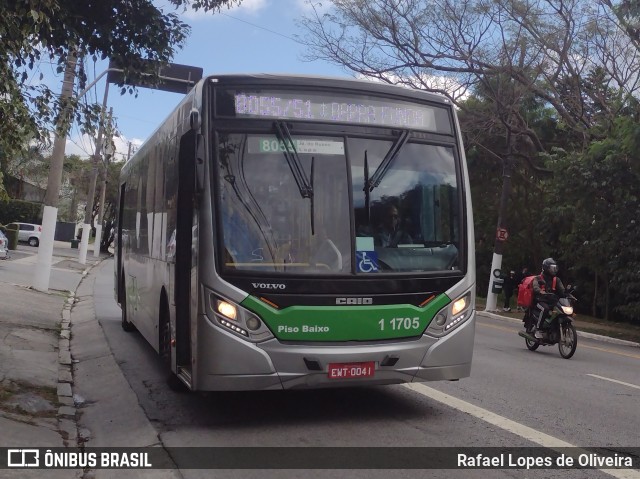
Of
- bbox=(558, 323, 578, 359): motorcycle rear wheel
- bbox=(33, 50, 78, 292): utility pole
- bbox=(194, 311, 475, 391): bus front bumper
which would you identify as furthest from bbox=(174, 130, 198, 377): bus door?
bbox=(33, 50, 78, 292): utility pole

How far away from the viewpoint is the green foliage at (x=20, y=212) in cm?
5375

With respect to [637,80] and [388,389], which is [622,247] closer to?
[637,80]

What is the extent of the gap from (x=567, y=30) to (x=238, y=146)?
19.6m

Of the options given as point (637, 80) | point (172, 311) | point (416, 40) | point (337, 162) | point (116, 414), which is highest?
point (416, 40)

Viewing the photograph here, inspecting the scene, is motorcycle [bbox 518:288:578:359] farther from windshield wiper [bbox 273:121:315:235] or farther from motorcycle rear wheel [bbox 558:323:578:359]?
windshield wiper [bbox 273:121:315:235]

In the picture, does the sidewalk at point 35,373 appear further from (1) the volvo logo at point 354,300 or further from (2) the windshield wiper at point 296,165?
(2) the windshield wiper at point 296,165

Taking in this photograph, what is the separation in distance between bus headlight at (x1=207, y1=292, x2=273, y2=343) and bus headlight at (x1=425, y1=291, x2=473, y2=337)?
5.18 ft

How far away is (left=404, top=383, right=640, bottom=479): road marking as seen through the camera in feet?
17.9

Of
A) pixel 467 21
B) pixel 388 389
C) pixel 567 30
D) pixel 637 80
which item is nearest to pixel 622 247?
pixel 637 80

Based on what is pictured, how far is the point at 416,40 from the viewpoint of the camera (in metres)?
24.9

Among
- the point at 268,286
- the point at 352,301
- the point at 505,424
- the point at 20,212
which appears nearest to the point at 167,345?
the point at 268,286

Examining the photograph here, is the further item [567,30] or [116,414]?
[567,30]

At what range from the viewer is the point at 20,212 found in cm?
5462

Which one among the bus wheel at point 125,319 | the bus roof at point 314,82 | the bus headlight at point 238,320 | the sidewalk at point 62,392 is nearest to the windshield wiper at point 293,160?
the bus roof at point 314,82
